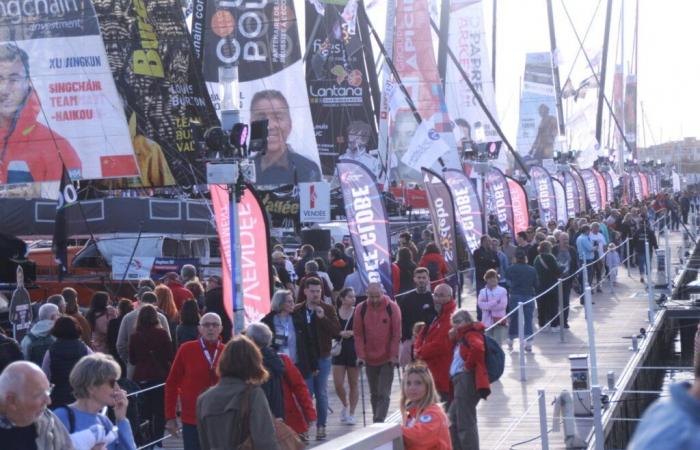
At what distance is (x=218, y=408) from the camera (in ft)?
22.3

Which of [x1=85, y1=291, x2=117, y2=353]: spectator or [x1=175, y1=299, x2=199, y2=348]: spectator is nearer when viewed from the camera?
[x1=175, y1=299, x2=199, y2=348]: spectator

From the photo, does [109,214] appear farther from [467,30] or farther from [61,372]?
[467,30]

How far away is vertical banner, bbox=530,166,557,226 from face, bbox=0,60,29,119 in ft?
60.7

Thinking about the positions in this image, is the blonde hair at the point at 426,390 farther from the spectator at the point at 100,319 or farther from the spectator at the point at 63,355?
the spectator at the point at 100,319

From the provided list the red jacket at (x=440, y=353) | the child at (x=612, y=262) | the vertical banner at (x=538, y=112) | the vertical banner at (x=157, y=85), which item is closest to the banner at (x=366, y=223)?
the red jacket at (x=440, y=353)

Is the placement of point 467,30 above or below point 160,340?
above

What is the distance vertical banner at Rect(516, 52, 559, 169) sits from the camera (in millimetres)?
53875

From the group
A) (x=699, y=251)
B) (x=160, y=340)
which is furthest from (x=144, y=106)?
(x=699, y=251)

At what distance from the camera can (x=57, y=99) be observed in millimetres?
21484

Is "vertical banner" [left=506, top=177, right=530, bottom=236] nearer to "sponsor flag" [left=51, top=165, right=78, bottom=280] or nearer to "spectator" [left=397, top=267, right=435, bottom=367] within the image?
"sponsor flag" [left=51, top=165, right=78, bottom=280]

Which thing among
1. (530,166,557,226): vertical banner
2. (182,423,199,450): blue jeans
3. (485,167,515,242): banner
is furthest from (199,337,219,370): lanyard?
(530,166,557,226): vertical banner

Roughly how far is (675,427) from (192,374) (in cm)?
693

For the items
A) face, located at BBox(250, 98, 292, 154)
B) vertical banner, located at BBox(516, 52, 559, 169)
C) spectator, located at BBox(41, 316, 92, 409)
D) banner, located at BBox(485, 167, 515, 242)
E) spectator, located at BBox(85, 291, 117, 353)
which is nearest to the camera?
spectator, located at BBox(41, 316, 92, 409)

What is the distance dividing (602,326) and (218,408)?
14893 mm
